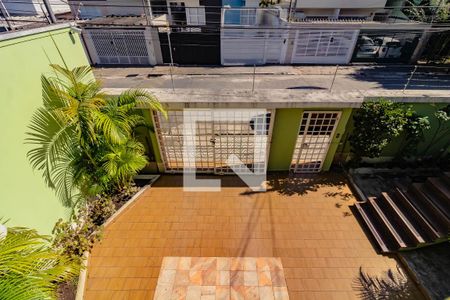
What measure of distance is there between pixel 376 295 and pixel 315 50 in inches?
784

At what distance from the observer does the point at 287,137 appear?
7.29 m

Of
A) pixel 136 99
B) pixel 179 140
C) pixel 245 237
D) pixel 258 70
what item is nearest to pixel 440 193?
pixel 245 237

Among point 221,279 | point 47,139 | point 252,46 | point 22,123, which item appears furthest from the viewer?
point 252,46

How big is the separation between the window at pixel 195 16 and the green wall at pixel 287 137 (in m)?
18.8

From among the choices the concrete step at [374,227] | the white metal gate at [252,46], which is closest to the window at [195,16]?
the white metal gate at [252,46]

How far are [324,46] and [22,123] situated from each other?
71.7 feet

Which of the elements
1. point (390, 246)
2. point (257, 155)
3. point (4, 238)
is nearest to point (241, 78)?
point (257, 155)

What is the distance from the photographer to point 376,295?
5.04 m

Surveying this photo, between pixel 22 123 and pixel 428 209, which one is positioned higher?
pixel 22 123

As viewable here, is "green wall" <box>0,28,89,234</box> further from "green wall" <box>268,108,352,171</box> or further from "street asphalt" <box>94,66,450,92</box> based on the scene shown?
"street asphalt" <box>94,66,450,92</box>

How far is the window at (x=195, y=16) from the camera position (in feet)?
69.3

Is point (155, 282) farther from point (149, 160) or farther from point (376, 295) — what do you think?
point (376, 295)

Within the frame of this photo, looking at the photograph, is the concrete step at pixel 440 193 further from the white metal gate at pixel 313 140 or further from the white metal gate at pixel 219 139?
the white metal gate at pixel 219 139

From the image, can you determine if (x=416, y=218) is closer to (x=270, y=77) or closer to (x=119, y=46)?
(x=270, y=77)
